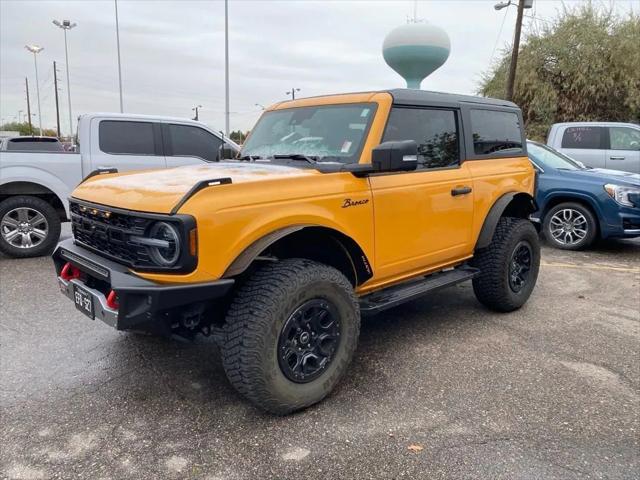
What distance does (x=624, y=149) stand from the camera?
10562 mm

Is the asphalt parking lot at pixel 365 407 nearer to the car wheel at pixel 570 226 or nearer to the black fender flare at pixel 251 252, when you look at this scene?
the black fender flare at pixel 251 252

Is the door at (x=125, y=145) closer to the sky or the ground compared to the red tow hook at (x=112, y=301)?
closer to the sky

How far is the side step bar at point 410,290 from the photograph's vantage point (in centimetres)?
346

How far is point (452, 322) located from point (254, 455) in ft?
8.17

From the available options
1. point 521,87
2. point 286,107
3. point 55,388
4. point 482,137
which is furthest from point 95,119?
point 521,87

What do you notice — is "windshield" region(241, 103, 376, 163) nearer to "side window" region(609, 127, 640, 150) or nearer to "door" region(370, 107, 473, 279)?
"door" region(370, 107, 473, 279)

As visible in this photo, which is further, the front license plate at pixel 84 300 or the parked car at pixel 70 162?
the parked car at pixel 70 162

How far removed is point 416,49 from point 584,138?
1340 cm

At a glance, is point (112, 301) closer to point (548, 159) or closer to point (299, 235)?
point (299, 235)

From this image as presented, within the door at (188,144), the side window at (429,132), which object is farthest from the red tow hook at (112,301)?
the door at (188,144)

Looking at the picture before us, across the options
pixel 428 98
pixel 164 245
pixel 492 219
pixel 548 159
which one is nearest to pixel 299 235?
pixel 164 245

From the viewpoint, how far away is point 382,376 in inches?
136

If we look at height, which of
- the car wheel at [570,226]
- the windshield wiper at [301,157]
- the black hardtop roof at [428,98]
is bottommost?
the car wheel at [570,226]

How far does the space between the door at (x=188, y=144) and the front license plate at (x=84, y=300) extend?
4.50 meters
